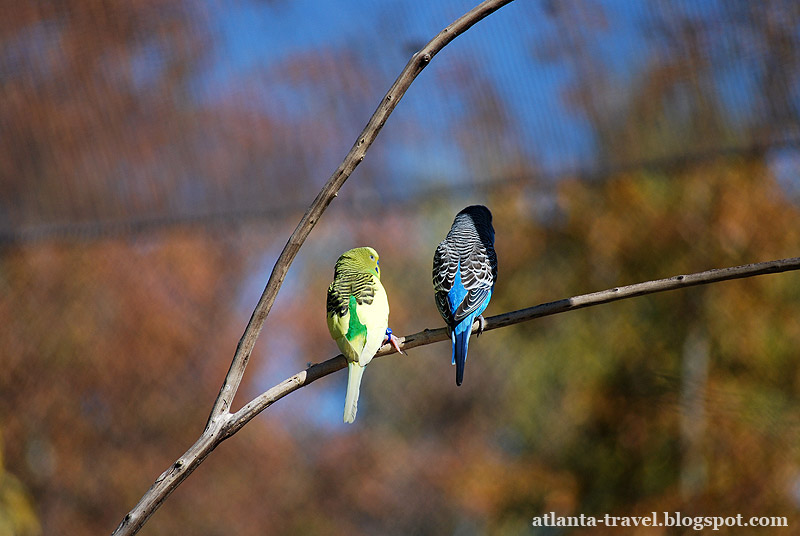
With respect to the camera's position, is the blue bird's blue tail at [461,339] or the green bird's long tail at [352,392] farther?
the blue bird's blue tail at [461,339]

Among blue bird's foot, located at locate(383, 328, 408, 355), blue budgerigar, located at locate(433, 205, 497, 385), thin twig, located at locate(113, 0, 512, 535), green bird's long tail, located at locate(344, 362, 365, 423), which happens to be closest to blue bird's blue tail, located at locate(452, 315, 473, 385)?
blue budgerigar, located at locate(433, 205, 497, 385)

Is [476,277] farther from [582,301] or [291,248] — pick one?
[291,248]

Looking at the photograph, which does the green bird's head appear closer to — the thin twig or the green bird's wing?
the green bird's wing

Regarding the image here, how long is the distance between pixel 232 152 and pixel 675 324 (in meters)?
3.31

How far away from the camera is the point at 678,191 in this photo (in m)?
5.23

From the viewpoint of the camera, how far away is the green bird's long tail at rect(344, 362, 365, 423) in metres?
1.44

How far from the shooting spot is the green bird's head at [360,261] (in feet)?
6.12

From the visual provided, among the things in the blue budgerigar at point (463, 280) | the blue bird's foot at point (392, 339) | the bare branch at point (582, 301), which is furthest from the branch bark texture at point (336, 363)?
the blue budgerigar at point (463, 280)

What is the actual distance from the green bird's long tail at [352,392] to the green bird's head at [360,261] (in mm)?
331

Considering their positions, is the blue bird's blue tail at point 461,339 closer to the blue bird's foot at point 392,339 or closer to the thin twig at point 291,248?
the blue bird's foot at point 392,339

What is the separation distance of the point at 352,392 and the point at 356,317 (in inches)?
8.0

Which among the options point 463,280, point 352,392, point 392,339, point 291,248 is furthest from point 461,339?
point 291,248

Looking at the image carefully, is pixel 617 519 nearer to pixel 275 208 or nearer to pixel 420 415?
pixel 420 415

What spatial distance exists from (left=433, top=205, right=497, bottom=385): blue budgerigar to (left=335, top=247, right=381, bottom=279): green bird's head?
0.22 meters
